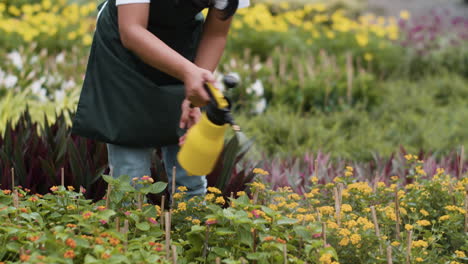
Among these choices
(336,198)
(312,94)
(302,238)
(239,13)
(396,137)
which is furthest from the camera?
(239,13)

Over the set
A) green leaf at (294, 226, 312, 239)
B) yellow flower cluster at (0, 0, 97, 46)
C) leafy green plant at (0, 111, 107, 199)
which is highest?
yellow flower cluster at (0, 0, 97, 46)

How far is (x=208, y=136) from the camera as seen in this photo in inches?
78.2

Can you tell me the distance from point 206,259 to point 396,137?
3.16m

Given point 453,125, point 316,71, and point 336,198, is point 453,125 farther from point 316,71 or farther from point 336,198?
point 336,198

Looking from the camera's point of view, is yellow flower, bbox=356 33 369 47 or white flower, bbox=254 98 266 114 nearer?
white flower, bbox=254 98 266 114

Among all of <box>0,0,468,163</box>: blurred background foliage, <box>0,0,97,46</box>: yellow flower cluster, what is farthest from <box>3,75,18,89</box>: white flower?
<box>0,0,97,46</box>: yellow flower cluster

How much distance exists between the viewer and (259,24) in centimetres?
733

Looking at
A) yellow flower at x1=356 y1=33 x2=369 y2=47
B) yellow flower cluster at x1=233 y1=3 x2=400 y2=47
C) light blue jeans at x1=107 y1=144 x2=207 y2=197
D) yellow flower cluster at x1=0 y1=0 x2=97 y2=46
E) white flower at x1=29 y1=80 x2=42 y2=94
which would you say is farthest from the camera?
yellow flower cluster at x1=233 y1=3 x2=400 y2=47

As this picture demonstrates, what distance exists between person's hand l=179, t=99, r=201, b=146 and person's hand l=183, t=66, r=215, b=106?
0.40ft

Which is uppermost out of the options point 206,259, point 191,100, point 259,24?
point 259,24

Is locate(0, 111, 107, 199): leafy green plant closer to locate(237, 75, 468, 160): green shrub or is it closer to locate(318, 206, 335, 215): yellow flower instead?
locate(318, 206, 335, 215): yellow flower

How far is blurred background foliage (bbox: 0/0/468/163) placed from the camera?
15.6 feet

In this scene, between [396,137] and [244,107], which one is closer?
[396,137]

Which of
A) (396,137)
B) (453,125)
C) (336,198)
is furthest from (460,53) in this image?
(336,198)
